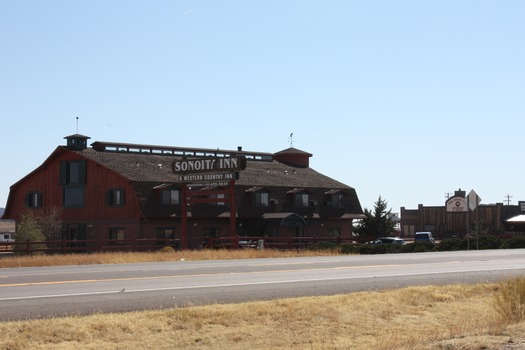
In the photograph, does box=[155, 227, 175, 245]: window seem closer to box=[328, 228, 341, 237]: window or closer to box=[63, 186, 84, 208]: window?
box=[63, 186, 84, 208]: window

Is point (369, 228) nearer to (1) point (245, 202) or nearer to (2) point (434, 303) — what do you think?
(1) point (245, 202)

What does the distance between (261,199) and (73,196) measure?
15138 mm

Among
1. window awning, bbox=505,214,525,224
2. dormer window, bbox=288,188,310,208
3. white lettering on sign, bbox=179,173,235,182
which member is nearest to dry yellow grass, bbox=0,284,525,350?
white lettering on sign, bbox=179,173,235,182

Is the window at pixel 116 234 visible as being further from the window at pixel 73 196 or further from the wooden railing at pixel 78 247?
the wooden railing at pixel 78 247

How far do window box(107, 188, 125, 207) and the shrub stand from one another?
49.9m

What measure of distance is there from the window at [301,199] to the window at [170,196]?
12.2 metres

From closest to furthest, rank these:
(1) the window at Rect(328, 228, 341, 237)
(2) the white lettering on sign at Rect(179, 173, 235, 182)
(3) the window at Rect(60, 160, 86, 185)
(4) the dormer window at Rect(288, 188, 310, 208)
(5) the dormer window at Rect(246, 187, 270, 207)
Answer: (2) the white lettering on sign at Rect(179, 173, 235, 182)
(3) the window at Rect(60, 160, 86, 185)
(5) the dormer window at Rect(246, 187, 270, 207)
(4) the dormer window at Rect(288, 188, 310, 208)
(1) the window at Rect(328, 228, 341, 237)

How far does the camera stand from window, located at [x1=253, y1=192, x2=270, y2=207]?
67.8 metres

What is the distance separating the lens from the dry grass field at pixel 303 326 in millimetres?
11914

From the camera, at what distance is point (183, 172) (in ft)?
158

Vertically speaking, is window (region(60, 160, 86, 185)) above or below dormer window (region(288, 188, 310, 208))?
above

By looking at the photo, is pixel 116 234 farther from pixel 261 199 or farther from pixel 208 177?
pixel 208 177

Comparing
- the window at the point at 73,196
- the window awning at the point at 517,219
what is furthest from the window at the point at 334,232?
the window awning at the point at 517,219

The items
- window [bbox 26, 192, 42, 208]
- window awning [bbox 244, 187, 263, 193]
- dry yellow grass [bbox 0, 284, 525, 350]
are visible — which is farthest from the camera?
window [bbox 26, 192, 42, 208]
